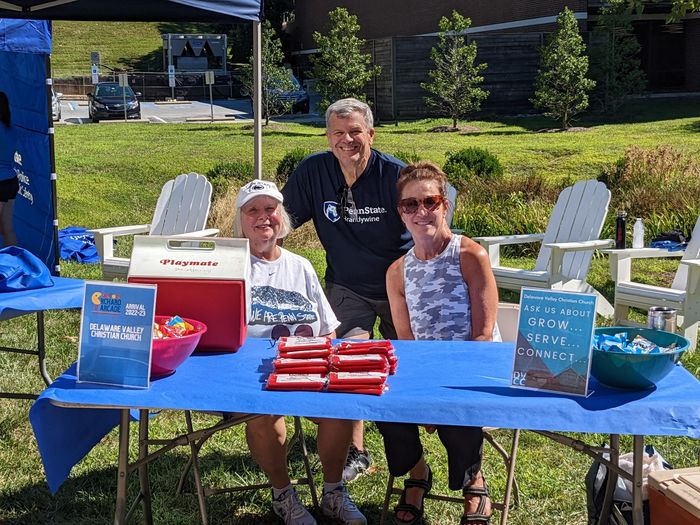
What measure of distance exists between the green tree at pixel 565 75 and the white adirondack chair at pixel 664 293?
15268 millimetres

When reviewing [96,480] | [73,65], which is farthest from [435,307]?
[73,65]

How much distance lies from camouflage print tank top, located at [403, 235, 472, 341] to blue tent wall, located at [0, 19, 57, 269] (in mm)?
4326

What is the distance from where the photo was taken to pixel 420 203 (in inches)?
A: 126

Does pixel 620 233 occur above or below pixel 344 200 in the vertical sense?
below

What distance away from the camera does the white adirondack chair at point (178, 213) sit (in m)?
6.84

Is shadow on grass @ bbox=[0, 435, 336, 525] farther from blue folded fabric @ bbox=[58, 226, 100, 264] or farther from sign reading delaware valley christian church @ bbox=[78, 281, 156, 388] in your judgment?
blue folded fabric @ bbox=[58, 226, 100, 264]

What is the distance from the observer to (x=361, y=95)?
22.8m

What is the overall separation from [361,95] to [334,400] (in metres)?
20.9

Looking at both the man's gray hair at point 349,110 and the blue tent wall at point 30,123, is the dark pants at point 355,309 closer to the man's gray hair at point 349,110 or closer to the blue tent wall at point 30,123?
the man's gray hair at point 349,110

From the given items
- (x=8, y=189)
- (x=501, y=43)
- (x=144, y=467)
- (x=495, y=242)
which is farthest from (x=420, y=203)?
(x=501, y=43)

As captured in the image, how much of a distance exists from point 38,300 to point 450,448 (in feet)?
5.63

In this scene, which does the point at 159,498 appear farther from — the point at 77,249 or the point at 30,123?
the point at 77,249

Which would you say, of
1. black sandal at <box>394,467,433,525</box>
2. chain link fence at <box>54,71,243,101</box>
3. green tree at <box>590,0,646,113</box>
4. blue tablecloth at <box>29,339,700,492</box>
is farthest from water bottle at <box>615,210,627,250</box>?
chain link fence at <box>54,71,243,101</box>

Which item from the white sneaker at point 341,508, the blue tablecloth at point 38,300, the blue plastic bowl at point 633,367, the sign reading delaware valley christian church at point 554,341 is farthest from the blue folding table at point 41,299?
the blue plastic bowl at point 633,367
